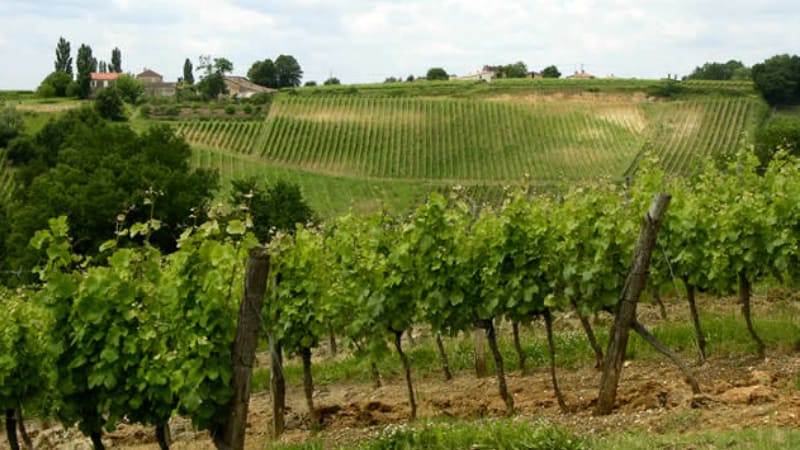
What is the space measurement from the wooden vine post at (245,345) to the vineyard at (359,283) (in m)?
0.11

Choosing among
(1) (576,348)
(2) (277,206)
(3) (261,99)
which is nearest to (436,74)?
(3) (261,99)

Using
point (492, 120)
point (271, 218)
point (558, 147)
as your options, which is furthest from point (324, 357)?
point (492, 120)

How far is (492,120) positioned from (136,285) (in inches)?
2578

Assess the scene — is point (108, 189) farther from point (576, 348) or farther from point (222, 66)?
point (222, 66)

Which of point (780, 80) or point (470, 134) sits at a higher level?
point (780, 80)

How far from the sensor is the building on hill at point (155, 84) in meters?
143

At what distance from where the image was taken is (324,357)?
1634cm

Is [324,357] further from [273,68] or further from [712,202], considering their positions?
[273,68]

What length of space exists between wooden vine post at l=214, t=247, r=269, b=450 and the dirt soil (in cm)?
128

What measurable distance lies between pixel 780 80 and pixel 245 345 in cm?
7305

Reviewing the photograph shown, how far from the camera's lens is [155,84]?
15650cm

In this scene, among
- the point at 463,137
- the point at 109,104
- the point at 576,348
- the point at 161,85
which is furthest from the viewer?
the point at 161,85

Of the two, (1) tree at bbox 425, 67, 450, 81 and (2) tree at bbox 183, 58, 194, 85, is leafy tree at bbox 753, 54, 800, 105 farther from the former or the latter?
(2) tree at bbox 183, 58, 194, 85

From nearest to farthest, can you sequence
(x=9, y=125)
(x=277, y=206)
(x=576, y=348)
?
(x=576, y=348), (x=277, y=206), (x=9, y=125)
